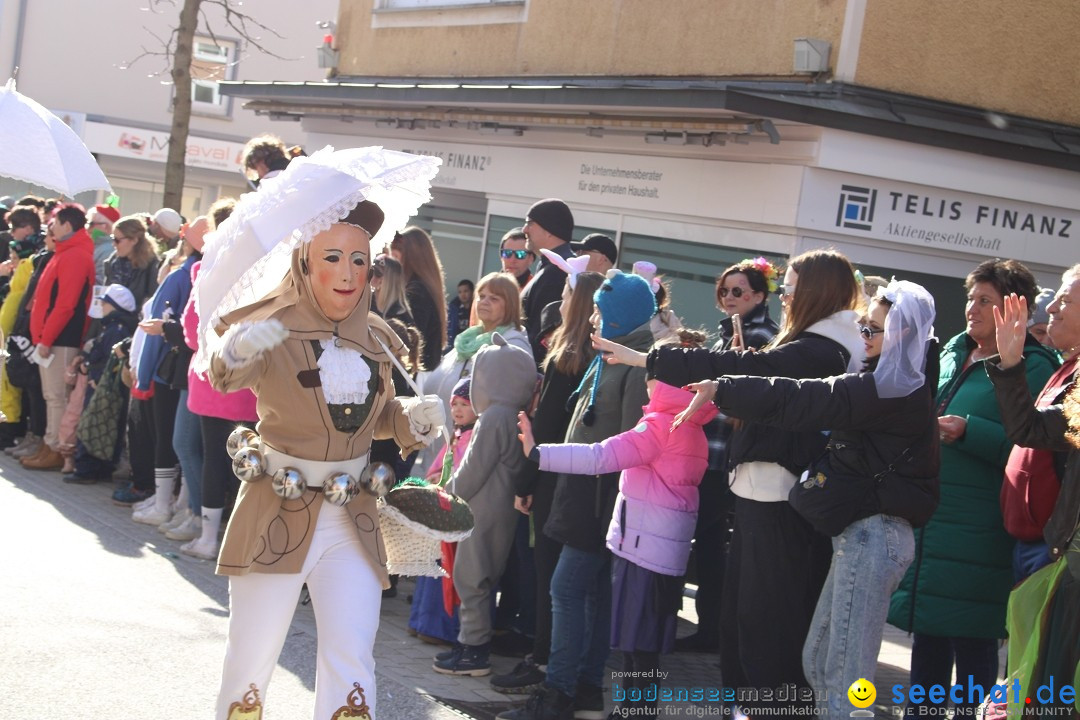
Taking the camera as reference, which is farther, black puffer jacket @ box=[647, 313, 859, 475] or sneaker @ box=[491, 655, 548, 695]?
sneaker @ box=[491, 655, 548, 695]

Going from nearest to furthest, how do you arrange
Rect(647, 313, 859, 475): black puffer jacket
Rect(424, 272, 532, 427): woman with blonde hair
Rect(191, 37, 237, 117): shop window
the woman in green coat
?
1. Rect(647, 313, 859, 475): black puffer jacket
2. the woman in green coat
3. Rect(424, 272, 532, 427): woman with blonde hair
4. Rect(191, 37, 237, 117): shop window

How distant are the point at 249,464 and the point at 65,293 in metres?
7.07

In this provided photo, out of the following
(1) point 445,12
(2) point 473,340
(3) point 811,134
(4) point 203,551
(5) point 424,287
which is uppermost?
(1) point 445,12

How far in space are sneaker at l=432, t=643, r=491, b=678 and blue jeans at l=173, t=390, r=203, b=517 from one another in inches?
116

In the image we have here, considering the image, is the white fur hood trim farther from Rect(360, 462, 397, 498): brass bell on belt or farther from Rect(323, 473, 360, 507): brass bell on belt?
Rect(323, 473, 360, 507): brass bell on belt

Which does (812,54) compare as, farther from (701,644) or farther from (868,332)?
(868,332)

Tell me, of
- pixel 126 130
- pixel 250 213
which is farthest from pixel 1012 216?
pixel 126 130

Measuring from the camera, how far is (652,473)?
5.85m

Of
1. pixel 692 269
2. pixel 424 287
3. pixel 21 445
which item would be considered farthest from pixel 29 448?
pixel 692 269

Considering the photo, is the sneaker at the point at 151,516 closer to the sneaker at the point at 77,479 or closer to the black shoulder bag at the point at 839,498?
the sneaker at the point at 77,479

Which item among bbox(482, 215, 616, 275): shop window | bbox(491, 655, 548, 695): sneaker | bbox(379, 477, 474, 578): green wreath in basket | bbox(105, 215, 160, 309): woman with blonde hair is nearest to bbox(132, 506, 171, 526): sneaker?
bbox(105, 215, 160, 309): woman with blonde hair

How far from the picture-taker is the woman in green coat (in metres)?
5.60

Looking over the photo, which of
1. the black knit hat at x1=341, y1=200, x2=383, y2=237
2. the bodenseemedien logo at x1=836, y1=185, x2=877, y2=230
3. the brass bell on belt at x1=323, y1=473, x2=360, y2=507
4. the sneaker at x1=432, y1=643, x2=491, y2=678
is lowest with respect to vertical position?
the sneaker at x1=432, y1=643, x2=491, y2=678

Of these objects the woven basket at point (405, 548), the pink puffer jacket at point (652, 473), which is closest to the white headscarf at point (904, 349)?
the pink puffer jacket at point (652, 473)
